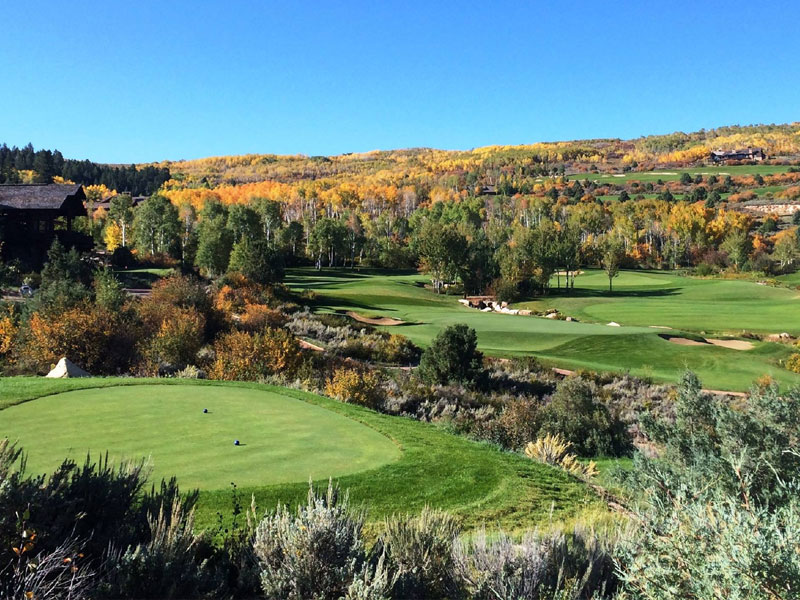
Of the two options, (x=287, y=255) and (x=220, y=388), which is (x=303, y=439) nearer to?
(x=220, y=388)

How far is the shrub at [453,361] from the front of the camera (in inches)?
985

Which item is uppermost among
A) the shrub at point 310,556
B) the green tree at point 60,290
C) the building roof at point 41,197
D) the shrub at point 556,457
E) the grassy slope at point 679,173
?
the grassy slope at point 679,173

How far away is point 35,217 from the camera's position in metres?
43.6

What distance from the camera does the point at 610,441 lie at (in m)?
17.7

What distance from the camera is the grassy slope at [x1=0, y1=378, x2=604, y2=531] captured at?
26.3 feet

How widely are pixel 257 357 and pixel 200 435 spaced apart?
521 inches

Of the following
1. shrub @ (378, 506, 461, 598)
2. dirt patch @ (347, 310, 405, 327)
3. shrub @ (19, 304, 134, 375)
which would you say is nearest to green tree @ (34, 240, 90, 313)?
shrub @ (19, 304, 134, 375)

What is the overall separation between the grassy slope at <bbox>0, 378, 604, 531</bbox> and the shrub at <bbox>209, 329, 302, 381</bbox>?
8405 mm

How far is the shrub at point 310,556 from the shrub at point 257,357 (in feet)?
54.2

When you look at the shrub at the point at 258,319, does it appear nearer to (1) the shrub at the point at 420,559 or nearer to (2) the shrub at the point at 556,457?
(2) the shrub at the point at 556,457

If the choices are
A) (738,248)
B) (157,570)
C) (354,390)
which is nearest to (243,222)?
(354,390)

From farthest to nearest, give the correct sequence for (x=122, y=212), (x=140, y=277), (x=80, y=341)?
(x=122, y=212) → (x=140, y=277) → (x=80, y=341)

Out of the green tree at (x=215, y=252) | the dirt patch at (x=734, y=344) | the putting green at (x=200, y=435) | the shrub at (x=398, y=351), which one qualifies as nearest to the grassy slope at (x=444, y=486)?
the putting green at (x=200, y=435)

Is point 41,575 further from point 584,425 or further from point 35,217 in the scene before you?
point 35,217
